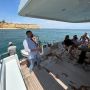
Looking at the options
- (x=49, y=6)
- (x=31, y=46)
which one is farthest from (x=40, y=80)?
(x=49, y=6)

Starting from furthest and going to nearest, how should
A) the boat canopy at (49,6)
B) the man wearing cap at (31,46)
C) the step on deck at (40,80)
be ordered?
the man wearing cap at (31,46)
the step on deck at (40,80)
the boat canopy at (49,6)

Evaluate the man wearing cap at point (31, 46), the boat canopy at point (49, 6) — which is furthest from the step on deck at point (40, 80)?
the boat canopy at point (49, 6)

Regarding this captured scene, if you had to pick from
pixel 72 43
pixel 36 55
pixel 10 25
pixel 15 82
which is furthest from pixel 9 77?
pixel 10 25

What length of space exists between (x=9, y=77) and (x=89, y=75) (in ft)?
9.26

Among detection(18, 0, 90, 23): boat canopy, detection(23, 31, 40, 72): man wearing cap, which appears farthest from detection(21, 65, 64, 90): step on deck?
detection(18, 0, 90, 23): boat canopy

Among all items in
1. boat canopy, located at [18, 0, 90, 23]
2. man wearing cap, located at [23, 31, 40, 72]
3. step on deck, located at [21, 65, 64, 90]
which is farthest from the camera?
man wearing cap, located at [23, 31, 40, 72]

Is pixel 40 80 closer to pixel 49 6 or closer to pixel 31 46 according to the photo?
pixel 31 46

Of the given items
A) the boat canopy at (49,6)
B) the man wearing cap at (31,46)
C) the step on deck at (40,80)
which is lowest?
the step on deck at (40,80)

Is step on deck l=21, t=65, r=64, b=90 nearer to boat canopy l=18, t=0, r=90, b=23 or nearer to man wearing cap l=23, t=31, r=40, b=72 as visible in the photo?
man wearing cap l=23, t=31, r=40, b=72

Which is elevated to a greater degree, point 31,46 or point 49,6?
point 49,6

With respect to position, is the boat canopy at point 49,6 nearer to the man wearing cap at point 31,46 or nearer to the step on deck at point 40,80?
the man wearing cap at point 31,46

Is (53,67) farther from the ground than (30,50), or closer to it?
closer to it

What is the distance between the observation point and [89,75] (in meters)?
5.84

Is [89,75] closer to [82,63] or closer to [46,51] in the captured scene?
[82,63]
